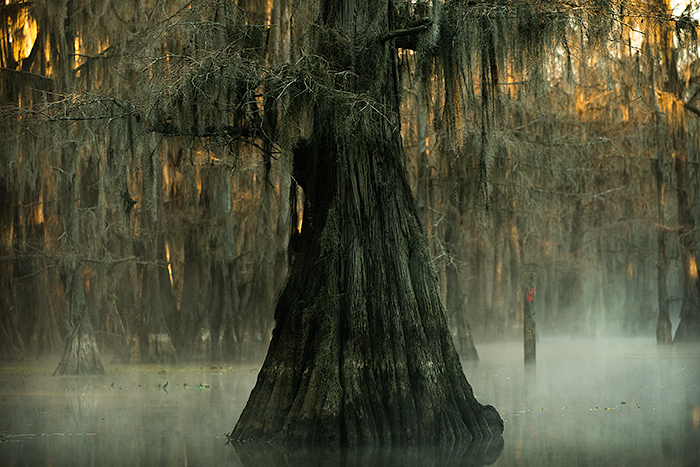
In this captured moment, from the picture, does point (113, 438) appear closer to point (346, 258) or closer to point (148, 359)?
point (346, 258)

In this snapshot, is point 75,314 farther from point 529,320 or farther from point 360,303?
point 360,303

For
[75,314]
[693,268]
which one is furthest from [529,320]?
[75,314]

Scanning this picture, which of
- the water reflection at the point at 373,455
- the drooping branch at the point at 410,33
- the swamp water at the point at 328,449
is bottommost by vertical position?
the swamp water at the point at 328,449

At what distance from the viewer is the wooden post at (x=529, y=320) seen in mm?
21516

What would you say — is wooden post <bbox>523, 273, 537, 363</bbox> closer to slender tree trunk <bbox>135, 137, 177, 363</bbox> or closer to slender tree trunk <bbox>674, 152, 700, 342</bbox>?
slender tree trunk <bbox>674, 152, 700, 342</bbox>

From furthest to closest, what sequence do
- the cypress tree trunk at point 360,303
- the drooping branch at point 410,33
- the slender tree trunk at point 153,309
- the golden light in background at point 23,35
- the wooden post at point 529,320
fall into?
1. the slender tree trunk at point 153,309
2. the golden light in background at point 23,35
3. the wooden post at point 529,320
4. the drooping branch at point 410,33
5. the cypress tree trunk at point 360,303

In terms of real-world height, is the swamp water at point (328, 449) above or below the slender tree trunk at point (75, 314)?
below

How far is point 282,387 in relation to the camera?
10.5m

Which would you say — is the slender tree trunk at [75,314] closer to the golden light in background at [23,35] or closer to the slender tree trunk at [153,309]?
the slender tree trunk at [153,309]

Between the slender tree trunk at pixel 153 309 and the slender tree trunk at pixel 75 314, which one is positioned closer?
the slender tree trunk at pixel 75 314

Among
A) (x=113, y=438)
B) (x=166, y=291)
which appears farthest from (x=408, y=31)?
(x=166, y=291)

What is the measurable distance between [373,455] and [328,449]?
1.87 ft

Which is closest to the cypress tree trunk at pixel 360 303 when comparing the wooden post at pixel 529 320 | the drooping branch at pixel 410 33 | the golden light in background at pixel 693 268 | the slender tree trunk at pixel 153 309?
the drooping branch at pixel 410 33

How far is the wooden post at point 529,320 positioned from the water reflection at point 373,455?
11.5 metres
